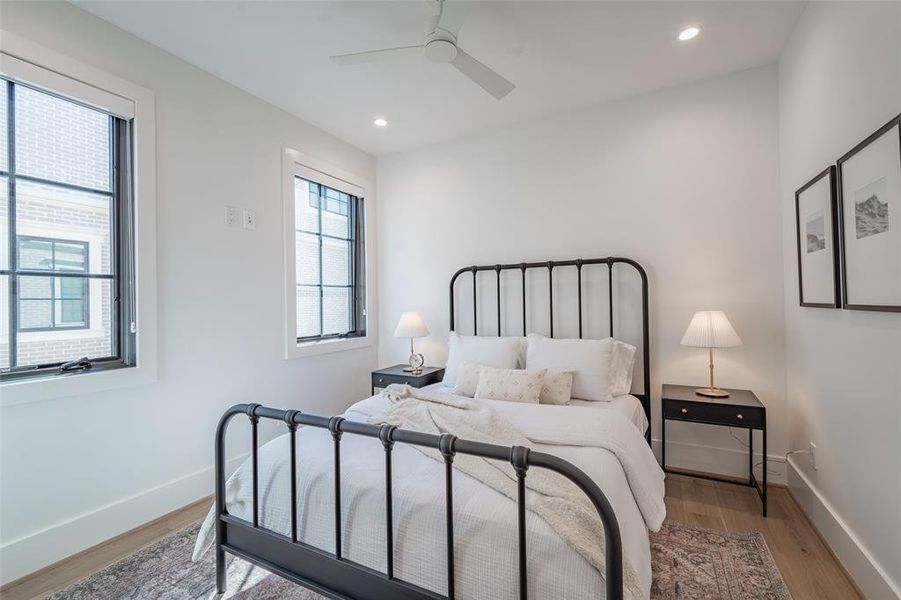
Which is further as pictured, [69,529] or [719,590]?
[69,529]

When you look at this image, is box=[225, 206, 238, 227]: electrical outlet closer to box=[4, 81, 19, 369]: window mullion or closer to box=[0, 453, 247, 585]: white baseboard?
box=[4, 81, 19, 369]: window mullion

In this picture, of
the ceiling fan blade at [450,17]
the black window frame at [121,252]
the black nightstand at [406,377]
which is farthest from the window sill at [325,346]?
the ceiling fan blade at [450,17]

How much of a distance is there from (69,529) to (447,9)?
3078 mm

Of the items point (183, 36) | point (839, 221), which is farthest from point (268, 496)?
point (839, 221)

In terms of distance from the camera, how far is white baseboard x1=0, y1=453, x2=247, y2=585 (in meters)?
1.85

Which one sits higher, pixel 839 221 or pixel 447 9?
pixel 447 9

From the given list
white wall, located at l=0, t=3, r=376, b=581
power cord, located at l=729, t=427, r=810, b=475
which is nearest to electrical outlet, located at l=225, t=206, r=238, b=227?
white wall, located at l=0, t=3, r=376, b=581

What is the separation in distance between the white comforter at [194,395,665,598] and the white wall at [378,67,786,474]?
4.24 ft

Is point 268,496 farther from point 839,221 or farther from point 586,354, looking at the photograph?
point 839,221

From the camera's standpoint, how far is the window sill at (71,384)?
1.85m

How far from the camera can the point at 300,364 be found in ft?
10.9

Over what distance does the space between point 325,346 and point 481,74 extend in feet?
8.13

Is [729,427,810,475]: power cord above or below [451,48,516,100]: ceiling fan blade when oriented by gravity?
below

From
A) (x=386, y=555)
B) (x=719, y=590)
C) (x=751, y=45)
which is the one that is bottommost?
(x=719, y=590)
